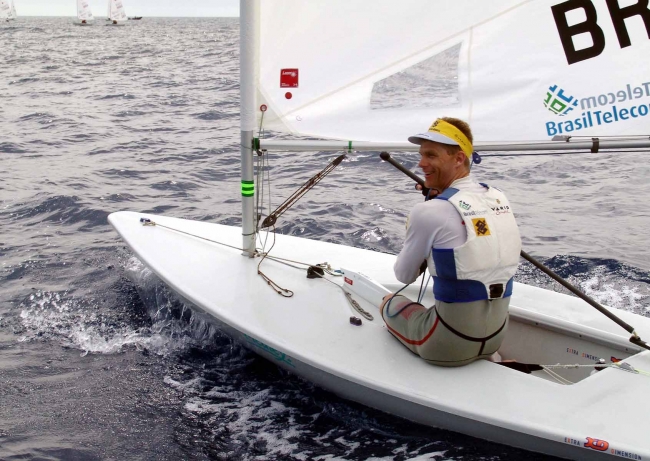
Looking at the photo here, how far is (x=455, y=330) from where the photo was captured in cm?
283

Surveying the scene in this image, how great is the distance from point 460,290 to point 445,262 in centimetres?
14

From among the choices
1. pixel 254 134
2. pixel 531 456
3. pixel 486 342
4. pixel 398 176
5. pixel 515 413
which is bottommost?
pixel 531 456

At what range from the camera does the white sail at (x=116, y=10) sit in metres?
61.1

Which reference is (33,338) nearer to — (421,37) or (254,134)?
(254,134)

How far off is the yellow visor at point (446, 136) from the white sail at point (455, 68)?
0.46 meters

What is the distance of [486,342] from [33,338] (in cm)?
277

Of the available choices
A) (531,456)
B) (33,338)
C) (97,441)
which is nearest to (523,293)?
(531,456)

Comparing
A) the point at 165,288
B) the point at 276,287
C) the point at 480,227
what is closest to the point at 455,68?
the point at 480,227

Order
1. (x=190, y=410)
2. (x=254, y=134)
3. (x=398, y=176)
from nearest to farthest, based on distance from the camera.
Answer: (x=190, y=410), (x=254, y=134), (x=398, y=176)

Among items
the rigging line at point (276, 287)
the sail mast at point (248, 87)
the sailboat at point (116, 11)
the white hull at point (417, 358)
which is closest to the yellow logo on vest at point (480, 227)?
the white hull at point (417, 358)

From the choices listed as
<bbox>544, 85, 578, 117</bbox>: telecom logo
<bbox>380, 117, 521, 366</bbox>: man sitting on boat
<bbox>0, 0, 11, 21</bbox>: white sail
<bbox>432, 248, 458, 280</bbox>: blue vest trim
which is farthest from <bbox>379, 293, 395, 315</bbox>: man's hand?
<bbox>0, 0, 11, 21</bbox>: white sail

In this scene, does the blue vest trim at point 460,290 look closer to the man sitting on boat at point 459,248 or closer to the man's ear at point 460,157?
the man sitting on boat at point 459,248

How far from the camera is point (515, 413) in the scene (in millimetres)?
2707

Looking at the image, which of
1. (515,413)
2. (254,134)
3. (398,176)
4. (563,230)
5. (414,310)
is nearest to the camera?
(515,413)
